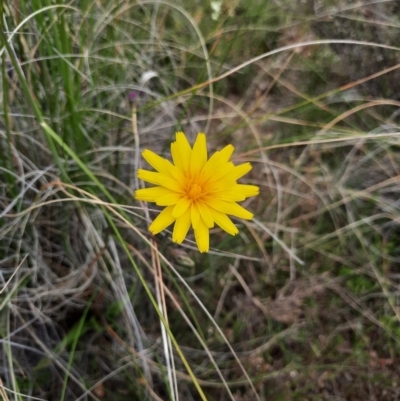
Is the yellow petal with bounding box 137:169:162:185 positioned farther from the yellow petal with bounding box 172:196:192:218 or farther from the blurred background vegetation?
the blurred background vegetation

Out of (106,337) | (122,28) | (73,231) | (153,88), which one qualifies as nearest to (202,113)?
(153,88)

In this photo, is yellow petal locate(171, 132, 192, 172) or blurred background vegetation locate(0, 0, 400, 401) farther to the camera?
blurred background vegetation locate(0, 0, 400, 401)

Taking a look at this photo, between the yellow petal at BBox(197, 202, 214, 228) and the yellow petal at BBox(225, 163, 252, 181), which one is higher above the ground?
the yellow petal at BBox(225, 163, 252, 181)

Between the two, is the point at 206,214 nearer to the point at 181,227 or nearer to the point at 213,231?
the point at 181,227

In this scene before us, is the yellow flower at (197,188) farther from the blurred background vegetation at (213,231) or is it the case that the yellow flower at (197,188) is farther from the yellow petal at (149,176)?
the blurred background vegetation at (213,231)

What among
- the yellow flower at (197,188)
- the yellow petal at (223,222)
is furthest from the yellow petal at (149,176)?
the yellow petal at (223,222)

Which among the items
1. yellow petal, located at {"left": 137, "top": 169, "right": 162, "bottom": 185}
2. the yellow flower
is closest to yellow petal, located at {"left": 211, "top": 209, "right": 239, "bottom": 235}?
the yellow flower
